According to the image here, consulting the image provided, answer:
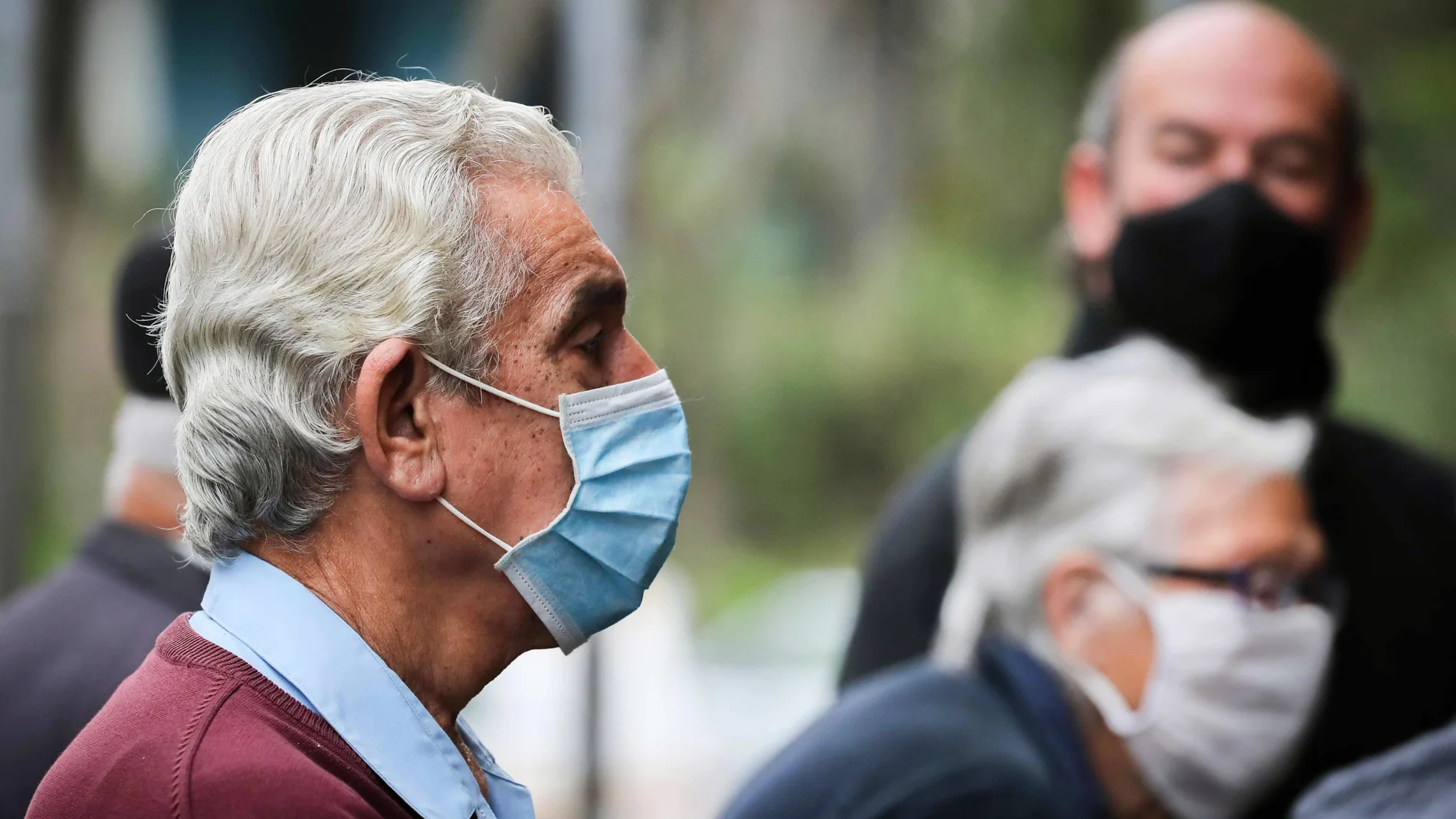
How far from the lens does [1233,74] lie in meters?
2.77

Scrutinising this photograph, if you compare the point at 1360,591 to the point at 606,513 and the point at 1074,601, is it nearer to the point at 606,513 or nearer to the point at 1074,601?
the point at 1074,601

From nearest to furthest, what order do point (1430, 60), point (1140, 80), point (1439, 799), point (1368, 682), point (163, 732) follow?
point (163, 732) → point (1439, 799) → point (1368, 682) → point (1140, 80) → point (1430, 60)

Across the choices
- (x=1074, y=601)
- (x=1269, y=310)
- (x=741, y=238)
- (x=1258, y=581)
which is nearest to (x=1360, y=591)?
(x=1258, y=581)

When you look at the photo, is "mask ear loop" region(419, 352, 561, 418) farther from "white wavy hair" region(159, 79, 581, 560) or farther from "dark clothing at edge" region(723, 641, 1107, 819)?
"dark clothing at edge" region(723, 641, 1107, 819)

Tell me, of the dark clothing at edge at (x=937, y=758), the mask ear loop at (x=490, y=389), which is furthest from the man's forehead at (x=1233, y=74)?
the mask ear loop at (x=490, y=389)

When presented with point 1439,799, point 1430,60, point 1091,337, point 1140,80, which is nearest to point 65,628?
point 1439,799

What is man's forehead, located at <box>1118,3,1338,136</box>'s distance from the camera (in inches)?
108

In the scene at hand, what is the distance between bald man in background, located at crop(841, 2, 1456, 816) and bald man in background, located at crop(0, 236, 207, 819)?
1.45m

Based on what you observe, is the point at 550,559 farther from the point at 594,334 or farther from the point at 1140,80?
the point at 1140,80

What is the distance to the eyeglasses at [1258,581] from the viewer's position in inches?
93.4

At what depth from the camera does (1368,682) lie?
2.69 meters

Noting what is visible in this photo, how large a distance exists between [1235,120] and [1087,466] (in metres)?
0.83

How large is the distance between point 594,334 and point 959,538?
161 centimetres

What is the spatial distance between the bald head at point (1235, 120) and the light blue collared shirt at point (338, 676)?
2.00 m
